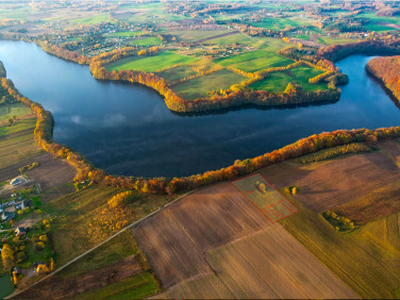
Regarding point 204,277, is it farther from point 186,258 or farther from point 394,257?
point 394,257

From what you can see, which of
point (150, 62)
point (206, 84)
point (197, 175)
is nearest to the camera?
point (197, 175)

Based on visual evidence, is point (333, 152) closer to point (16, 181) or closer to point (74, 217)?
point (74, 217)

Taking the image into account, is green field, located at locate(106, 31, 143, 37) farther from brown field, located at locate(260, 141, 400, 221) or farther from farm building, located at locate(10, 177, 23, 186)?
brown field, located at locate(260, 141, 400, 221)

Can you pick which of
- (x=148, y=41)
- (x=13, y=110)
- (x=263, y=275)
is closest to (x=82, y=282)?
(x=263, y=275)

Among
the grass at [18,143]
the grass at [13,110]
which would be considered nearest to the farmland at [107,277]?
the grass at [18,143]

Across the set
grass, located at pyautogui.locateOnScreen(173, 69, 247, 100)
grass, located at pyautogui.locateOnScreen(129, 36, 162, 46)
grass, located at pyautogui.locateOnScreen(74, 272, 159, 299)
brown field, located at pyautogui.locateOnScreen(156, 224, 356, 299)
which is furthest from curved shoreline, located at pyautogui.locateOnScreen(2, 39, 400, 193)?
grass, located at pyautogui.locateOnScreen(129, 36, 162, 46)
